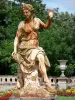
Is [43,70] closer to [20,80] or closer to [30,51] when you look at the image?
[30,51]

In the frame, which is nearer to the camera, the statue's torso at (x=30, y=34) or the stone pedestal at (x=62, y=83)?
the statue's torso at (x=30, y=34)

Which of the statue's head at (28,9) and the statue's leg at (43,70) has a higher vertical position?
the statue's head at (28,9)

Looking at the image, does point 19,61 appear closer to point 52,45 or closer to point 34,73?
point 34,73

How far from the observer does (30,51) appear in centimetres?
→ 1174

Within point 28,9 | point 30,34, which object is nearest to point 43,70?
point 30,34

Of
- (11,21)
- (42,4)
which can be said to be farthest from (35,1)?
(11,21)

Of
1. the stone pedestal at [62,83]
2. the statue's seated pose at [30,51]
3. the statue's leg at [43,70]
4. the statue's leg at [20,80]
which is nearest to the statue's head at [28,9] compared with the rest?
the statue's seated pose at [30,51]

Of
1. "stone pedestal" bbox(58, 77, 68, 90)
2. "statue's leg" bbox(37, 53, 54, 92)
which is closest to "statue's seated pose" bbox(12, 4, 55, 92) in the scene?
"statue's leg" bbox(37, 53, 54, 92)

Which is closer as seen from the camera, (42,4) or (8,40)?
(8,40)

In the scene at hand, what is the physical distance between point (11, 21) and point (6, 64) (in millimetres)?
5815

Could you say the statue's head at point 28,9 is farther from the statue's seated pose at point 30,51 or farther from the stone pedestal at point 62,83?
the stone pedestal at point 62,83

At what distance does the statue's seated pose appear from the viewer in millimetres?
11648

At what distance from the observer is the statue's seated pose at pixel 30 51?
1165 cm

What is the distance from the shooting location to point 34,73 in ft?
38.6
